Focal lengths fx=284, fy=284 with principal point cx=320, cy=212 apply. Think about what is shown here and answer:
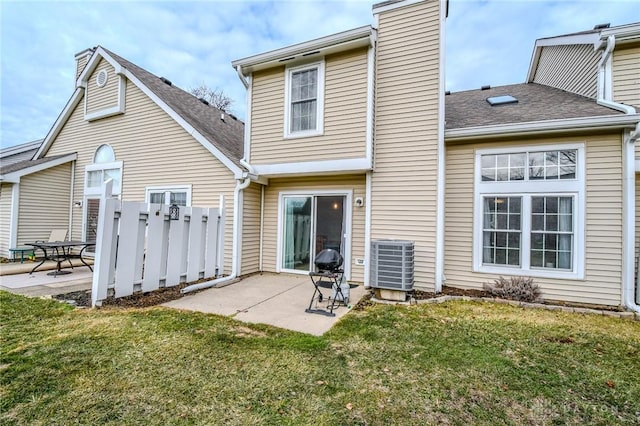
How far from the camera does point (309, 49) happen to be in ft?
21.1

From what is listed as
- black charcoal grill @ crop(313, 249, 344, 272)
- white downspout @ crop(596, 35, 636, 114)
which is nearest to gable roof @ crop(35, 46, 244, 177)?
black charcoal grill @ crop(313, 249, 344, 272)

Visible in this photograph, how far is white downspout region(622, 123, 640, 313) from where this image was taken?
4.90m

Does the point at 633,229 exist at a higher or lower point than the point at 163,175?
lower

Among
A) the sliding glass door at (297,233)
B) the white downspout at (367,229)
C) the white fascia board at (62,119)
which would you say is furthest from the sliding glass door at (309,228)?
the white fascia board at (62,119)

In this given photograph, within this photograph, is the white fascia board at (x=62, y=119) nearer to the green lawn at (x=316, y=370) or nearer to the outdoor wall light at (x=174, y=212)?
the outdoor wall light at (x=174, y=212)

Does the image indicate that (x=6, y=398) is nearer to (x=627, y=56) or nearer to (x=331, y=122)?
(x=331, y=122)

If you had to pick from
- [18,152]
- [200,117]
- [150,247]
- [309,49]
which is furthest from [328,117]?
[18,152]

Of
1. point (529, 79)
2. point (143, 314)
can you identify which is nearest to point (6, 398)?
point (143, 314)

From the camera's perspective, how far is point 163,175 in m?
8.23

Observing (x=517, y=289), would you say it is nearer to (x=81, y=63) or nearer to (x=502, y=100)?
(x=502, y=100)

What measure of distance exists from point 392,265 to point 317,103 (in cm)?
406

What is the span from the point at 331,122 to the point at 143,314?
5.16 metres

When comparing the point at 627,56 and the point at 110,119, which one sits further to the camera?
the point at 110,119

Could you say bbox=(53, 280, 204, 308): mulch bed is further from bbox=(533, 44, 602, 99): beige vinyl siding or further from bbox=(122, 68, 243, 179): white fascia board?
bbox=(533, 44, 602, 99): beige vinyl siding
